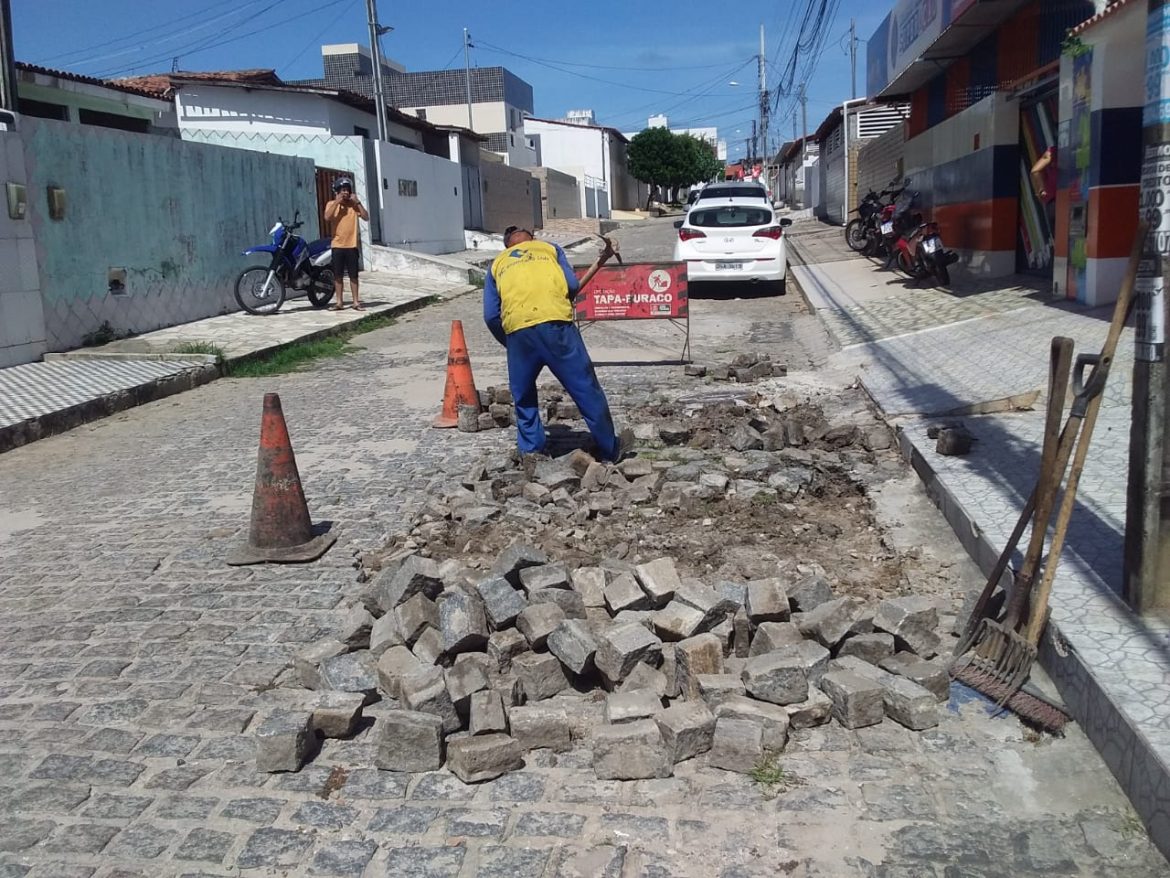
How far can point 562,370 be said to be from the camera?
666 centimetres

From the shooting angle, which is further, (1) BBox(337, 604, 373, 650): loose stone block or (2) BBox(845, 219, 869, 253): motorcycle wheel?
(2) BBox(845, 219, 869, 253): motorcycle wheel

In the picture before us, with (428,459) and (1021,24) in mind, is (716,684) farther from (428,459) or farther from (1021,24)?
(1021,24)

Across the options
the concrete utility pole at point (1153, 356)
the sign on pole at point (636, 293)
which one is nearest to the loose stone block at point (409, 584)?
the concrete utility pole at point (1153, 356)

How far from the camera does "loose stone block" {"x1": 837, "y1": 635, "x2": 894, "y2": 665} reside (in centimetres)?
380

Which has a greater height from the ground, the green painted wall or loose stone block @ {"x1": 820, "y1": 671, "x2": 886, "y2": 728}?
the green painted wall

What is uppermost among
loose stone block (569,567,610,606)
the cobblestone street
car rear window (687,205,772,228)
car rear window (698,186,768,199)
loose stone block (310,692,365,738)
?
car rear window (698,186,768,199)

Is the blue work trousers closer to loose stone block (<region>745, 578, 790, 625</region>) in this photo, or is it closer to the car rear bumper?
loose stone block (<region>745, 578, 790, 625</region>)

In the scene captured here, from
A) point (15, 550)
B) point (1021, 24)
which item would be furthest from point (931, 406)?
point (1021, 24)

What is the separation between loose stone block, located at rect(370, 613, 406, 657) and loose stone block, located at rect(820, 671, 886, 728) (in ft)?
5.35

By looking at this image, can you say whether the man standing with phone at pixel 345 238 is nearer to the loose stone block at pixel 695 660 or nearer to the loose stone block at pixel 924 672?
the loose stone block at pixel 695 660

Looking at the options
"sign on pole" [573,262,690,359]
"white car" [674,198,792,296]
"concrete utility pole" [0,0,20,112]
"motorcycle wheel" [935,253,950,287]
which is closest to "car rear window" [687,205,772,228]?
"white car" [674,198,792,296]

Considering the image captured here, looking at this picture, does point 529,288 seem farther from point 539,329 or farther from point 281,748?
point 281,748

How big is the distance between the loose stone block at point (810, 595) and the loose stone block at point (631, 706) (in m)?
0.90

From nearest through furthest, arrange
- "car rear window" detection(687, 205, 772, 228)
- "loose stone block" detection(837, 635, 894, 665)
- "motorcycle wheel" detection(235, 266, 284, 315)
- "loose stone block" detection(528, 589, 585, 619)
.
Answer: "loose stone block" detection(837, 635, 894, 665), "loose stone block" detection(528, 589, 585, 619), "motorcycle wheel" detection(235, 266, 284, 315), "car rear window" detection(687, 205, 772, 228)
